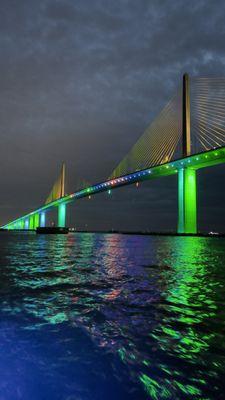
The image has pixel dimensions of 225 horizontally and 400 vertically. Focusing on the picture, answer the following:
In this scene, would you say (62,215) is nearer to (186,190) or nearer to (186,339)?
(186,190)

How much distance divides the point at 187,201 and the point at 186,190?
1.85 metres

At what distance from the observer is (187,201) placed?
4547 centimetres

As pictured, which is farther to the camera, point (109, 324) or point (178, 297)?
point (178, 297)

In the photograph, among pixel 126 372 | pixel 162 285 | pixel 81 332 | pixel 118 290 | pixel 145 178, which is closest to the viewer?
pixel 126 372

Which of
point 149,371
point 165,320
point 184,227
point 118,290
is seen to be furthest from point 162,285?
point 184,227

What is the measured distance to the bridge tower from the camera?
45312 mm

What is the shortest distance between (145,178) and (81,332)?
167ft

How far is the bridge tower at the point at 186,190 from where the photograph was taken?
4531 centimetres

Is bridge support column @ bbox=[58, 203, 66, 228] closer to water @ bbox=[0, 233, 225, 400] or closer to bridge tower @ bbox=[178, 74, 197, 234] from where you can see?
bridge tower @ bbox=[178, 74, 197, 234]

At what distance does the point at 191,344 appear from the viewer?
382 centimetres

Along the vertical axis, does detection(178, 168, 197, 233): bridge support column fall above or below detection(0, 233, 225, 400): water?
above

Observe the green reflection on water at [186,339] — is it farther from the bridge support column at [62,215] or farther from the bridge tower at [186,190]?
the bridge support column at [62,215]

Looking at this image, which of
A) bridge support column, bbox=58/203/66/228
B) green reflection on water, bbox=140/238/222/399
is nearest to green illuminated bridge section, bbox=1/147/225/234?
bridge support column, bbox=58/203/66/228

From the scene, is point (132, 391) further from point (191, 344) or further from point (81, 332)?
point (81, 332)
